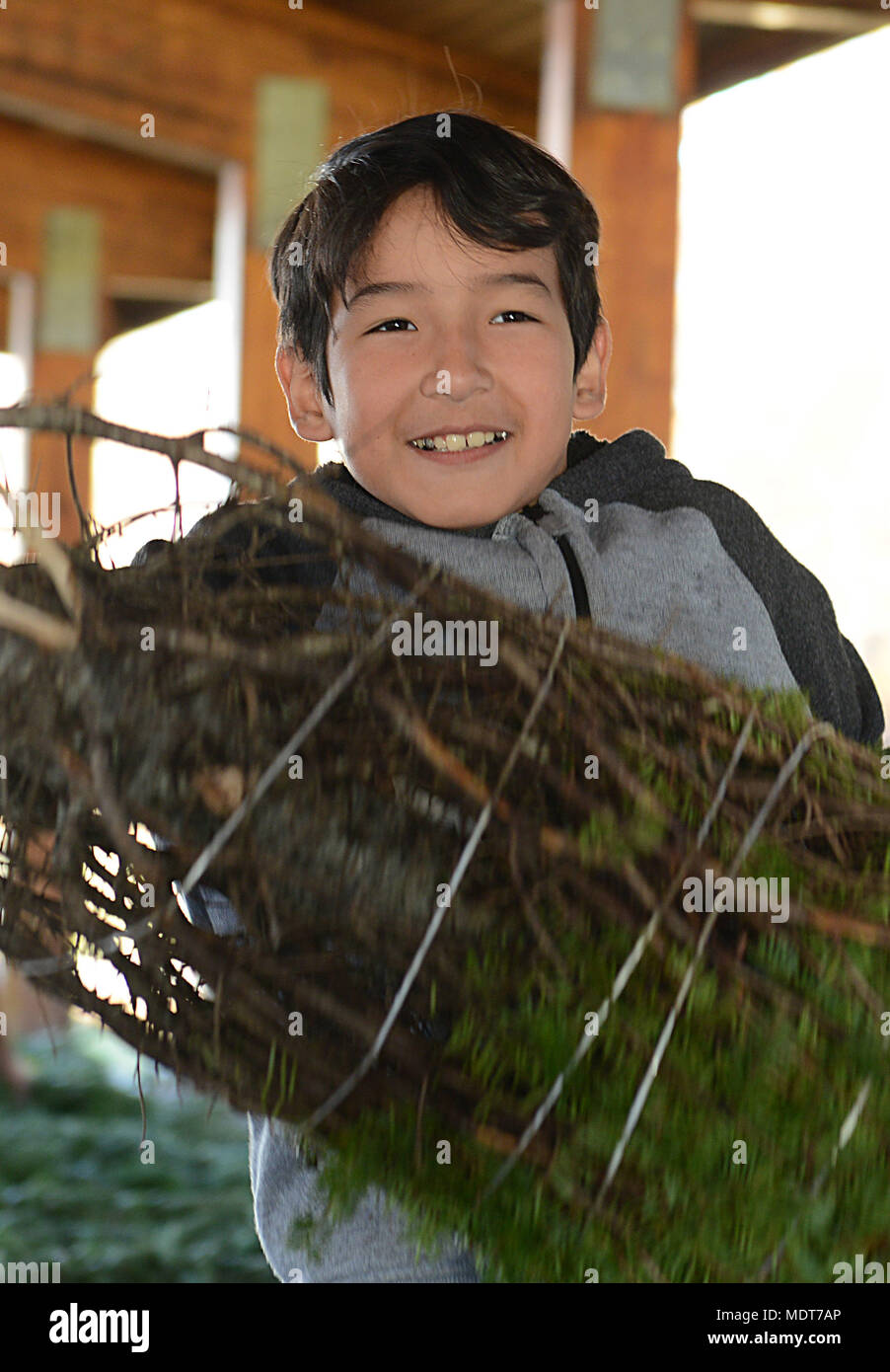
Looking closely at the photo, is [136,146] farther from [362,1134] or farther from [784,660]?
[362,1134]

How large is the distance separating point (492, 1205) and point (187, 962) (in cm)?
13

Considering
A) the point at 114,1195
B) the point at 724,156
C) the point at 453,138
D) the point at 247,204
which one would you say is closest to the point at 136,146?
the point at 247,204

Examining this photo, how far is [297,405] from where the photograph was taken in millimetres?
968

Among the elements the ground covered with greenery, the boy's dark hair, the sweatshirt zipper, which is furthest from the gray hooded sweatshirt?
the ground covered with greenery

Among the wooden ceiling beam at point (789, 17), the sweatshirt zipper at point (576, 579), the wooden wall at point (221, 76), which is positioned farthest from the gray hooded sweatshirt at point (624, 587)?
the wooden wall at point (221, 76)

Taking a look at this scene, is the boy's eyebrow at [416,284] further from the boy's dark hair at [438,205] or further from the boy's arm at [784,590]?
the boy's arm at [784,590]

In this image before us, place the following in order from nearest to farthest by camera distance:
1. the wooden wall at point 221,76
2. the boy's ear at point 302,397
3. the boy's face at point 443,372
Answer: the boy's face at point 443,372 → the boy's ear at point 302,397 → the wooden wall at point 221,76

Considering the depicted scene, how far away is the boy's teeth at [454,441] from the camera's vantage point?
84 centimetres

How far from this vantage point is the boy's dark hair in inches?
33.4

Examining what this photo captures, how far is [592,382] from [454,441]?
197 millimetres

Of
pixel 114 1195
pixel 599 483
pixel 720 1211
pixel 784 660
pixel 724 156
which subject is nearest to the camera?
pixel 720 1211

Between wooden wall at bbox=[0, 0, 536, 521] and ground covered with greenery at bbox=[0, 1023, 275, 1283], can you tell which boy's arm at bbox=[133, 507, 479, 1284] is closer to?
ground covered with greenery at bbox=[0, 1023, 275, 1283]

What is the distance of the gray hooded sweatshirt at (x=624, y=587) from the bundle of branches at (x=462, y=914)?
167 mm

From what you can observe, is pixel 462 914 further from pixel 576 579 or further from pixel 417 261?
pixel 417 261
